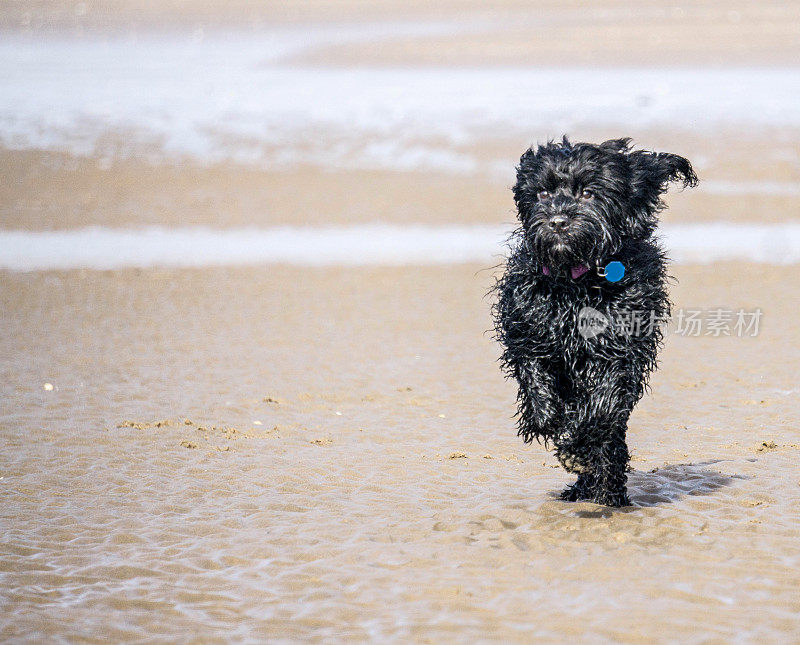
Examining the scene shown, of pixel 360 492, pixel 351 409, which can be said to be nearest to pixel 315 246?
pixel 351 409

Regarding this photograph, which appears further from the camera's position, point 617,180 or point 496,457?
point 496,457

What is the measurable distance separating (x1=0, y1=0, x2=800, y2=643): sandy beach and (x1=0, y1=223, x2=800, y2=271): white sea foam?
16.2 inches

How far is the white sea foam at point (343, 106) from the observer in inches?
856

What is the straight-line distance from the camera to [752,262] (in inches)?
573

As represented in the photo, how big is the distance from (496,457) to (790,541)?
2.27m

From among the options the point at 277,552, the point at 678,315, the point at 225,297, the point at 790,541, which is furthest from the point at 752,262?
the point at 277,552

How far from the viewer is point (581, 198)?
5406 mm

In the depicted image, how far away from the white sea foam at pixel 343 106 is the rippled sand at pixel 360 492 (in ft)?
33.9

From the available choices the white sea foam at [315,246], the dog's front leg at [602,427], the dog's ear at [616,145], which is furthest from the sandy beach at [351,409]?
the dog's ear at [616,145]

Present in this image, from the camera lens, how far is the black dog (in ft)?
17.7

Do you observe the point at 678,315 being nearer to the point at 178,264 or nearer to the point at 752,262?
the point at 752,262

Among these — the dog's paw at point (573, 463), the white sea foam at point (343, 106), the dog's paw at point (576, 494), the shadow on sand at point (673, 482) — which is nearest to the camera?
the dog's paw at point (573, 463)

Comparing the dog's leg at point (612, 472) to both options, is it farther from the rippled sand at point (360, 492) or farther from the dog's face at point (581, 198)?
the dog's face at point (581, 198)

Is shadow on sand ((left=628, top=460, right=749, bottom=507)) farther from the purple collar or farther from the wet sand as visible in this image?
the wet sand
